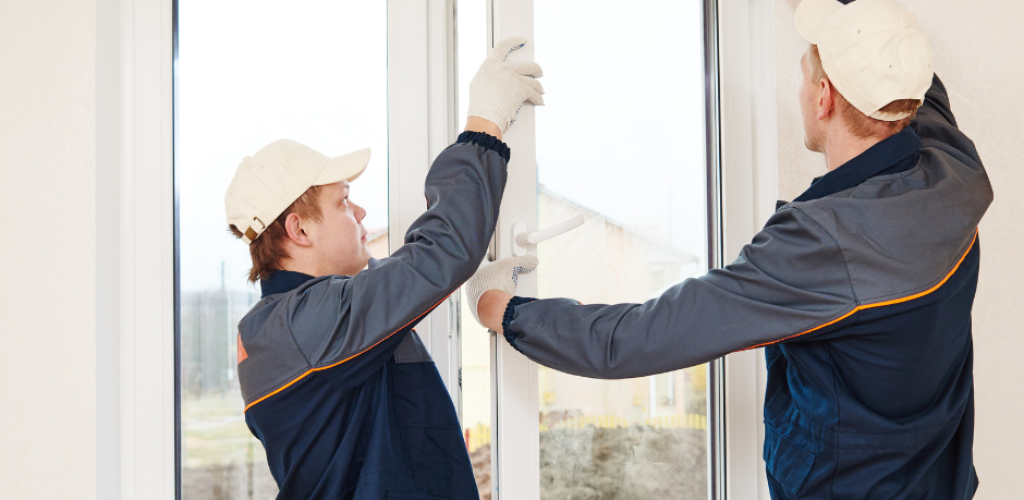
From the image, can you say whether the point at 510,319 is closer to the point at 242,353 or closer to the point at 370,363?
the point at 370,363

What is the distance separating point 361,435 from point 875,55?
3.18 feet

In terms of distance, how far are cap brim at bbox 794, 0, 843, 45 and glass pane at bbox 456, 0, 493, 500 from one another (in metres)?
0.59

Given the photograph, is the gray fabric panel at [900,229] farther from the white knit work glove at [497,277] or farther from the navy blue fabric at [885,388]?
the white knit work glove at [497,277]

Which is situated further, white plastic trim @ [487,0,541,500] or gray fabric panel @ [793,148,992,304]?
white plastic trim @ [487,0,541,500]

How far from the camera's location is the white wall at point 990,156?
1335 millimetres

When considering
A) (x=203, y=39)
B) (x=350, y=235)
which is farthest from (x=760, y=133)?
(x=203, y=39)

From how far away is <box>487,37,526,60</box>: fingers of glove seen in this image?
110 cm

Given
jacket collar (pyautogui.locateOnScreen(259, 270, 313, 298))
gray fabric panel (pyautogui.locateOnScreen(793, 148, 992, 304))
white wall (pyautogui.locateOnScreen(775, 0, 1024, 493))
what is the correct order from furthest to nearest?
white wall (pyautogui.locateOnScreen(775, 0, 1024, 493)) → jacket collar (pyautogui.locateOnScreen(259, 270, 313, 298)) → gray fabric panel (pyautogui.locateOnScreen(793, 148, 992, 304))

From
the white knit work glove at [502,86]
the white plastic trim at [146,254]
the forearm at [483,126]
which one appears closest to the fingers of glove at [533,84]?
the white knit work glove at [502,86]

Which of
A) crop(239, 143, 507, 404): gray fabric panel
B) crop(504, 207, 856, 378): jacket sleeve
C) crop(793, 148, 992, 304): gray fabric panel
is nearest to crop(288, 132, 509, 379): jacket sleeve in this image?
crop(239, 143, 507, 404): gray fabric panel

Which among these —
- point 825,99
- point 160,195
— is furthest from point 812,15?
point 160,195

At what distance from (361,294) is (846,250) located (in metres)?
0.69

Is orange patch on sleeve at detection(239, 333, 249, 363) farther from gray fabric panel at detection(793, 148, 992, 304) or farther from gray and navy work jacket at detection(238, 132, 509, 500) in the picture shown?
gray fabric panel at detection(793, 148, 992, 304)

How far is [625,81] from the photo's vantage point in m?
1.30
